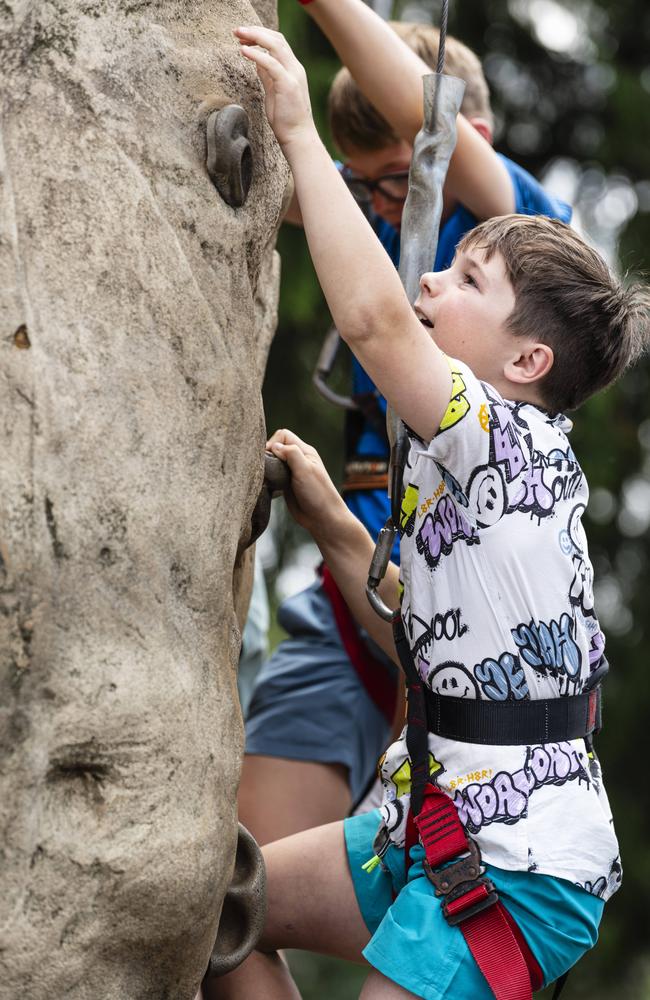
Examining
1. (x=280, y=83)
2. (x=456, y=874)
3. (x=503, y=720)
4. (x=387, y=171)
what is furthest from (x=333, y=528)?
(x=387, y=171)

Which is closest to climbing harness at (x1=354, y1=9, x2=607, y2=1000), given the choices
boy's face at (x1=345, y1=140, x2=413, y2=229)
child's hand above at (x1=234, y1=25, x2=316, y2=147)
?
child's hand above at (x1=234, y1=25, x2=316, y2=147)

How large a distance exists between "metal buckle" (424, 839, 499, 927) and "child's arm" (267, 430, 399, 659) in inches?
20.8

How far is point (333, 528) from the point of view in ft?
7.89

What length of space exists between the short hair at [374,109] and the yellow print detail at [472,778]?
1551mm

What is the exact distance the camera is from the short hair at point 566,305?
7.21 feet

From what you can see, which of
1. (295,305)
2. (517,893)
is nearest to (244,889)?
(517,893)

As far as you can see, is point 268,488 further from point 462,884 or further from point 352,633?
point 352,633

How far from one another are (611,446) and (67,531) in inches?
170

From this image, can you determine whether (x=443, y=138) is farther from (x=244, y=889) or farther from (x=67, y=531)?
(x=244, y=889)

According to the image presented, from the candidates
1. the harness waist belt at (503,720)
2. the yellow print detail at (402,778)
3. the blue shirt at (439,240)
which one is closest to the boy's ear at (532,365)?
the harness waist belt at (503,720)

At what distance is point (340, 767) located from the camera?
10.9 feet

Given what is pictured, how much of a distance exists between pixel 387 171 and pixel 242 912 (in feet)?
5.57

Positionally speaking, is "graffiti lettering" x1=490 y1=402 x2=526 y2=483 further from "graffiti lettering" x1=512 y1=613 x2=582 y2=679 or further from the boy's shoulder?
the boy's shoulder

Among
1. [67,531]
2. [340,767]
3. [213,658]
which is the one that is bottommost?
[340,767]
